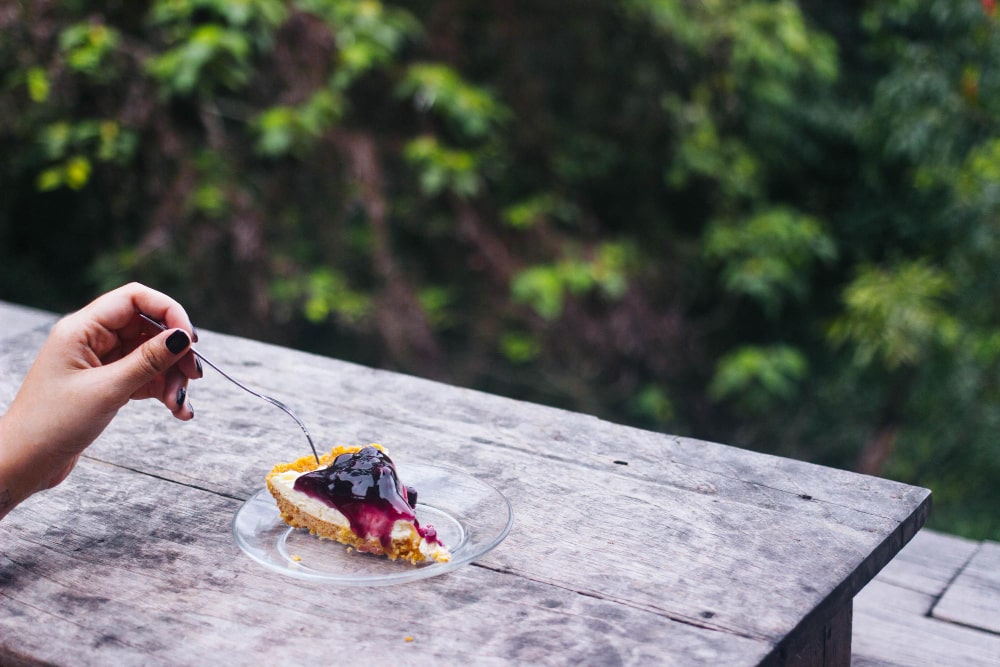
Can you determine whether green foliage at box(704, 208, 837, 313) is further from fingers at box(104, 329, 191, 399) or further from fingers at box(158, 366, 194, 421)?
fingers at box(104, 329, 191, 399)

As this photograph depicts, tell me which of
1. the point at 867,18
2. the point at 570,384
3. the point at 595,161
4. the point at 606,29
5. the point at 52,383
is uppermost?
the point at 867,18

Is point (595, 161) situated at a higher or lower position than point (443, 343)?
higher

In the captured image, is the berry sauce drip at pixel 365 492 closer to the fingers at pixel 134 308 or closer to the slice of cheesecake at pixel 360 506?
the slice of cheesecake at pixel 360 506

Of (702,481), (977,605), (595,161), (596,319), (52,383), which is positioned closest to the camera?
(52,383)

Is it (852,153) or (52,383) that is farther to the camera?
(852,153)

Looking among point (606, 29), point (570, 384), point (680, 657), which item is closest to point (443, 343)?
point (570, 384)

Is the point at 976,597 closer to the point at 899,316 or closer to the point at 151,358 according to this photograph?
the point at 151,358

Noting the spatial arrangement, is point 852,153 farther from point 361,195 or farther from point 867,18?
point 361,195

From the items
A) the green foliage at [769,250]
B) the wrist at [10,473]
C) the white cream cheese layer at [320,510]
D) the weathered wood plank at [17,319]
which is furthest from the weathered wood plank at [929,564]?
the green foliage at [769,250]
